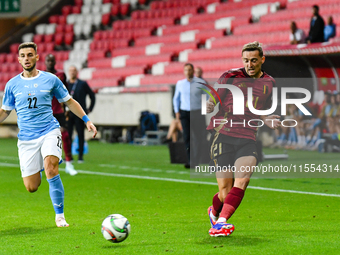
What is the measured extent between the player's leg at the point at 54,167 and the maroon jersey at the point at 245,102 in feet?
5.32

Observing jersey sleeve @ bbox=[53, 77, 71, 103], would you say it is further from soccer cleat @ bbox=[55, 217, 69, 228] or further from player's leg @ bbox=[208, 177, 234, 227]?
player's leg @ bbox=[208, 177, 234, 227]

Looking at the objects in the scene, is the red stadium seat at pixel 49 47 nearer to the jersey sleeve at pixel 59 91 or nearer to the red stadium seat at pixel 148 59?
the red stadium seat at pixel 148 59

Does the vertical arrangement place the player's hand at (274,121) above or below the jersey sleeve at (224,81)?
below

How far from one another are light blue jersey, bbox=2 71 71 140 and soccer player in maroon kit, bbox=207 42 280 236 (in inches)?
67.2

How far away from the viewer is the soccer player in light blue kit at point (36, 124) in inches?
236

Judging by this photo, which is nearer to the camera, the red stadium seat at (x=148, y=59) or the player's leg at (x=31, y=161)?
the player's leg at (x=31, y=161)

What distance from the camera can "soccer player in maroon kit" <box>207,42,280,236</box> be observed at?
5.38 metres

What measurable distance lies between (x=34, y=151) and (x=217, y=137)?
1882 mm

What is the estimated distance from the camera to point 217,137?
5.63 meters

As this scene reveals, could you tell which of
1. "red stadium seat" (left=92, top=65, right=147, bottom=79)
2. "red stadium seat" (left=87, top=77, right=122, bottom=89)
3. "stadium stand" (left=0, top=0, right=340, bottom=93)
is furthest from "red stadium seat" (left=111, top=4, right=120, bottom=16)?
"red stadium seat" (left=87, top=77, right=122, bottom=89)

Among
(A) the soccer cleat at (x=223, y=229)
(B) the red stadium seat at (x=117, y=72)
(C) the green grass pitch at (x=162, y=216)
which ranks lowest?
(C) the green grass pitch at (x=162, y=216)

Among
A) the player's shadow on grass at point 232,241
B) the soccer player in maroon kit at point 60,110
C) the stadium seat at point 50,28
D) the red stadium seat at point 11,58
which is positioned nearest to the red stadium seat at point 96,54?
the stadium seat at point 50,28

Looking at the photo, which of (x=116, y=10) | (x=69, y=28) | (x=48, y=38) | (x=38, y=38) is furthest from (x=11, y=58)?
(x=116, y=10)

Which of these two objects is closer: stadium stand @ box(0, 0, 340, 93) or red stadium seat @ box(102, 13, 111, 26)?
stadium stand @ box(0, 0, 340, 93)
